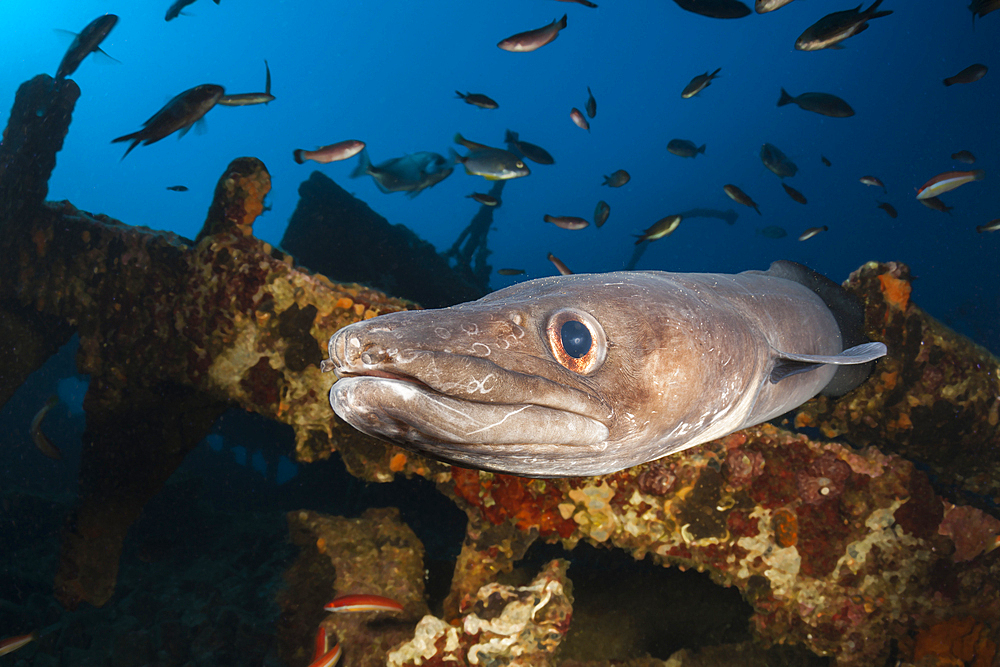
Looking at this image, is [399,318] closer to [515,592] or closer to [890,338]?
[515,592]

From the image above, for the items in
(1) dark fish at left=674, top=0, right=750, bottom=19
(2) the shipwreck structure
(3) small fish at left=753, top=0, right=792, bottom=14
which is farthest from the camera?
(1) dark fish at left=674, top=0, right=750, bottom=19

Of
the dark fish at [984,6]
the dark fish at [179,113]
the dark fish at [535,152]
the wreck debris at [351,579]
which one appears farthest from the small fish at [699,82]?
the wreck debris at [351,579]

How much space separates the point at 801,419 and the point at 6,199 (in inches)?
318

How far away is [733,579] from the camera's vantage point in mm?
3025

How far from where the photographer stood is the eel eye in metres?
1.56

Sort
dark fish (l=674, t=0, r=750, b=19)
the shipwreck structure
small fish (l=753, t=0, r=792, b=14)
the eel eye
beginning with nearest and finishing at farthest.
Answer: the eel eye → the shipwreck structure → small fish (l=753, t=0, r=792, b=14) → dark fish (l=674, t=0, r=750, b=19)

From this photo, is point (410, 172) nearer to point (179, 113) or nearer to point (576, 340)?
point (179, 113)

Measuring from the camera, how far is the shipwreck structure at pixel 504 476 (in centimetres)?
292

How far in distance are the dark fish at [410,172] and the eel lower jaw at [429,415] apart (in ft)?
23.5

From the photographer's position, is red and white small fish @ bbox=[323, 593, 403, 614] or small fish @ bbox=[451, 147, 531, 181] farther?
small fish @ bbox=[451, 147, 531, 181]

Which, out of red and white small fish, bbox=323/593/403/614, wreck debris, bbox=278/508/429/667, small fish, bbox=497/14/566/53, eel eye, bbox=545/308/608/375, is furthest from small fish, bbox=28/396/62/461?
small fish, bbox=497/14/566/53

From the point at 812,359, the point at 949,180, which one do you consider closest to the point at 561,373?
the point at 812,359

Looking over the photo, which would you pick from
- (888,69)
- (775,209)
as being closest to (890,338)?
(888,69)

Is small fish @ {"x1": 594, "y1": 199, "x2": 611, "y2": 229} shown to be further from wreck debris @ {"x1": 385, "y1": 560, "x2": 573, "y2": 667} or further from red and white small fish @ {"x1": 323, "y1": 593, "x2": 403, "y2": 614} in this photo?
red and white small fish @ {"x1": 323, "y1": 593, "x2": 403, "y2": 614}
